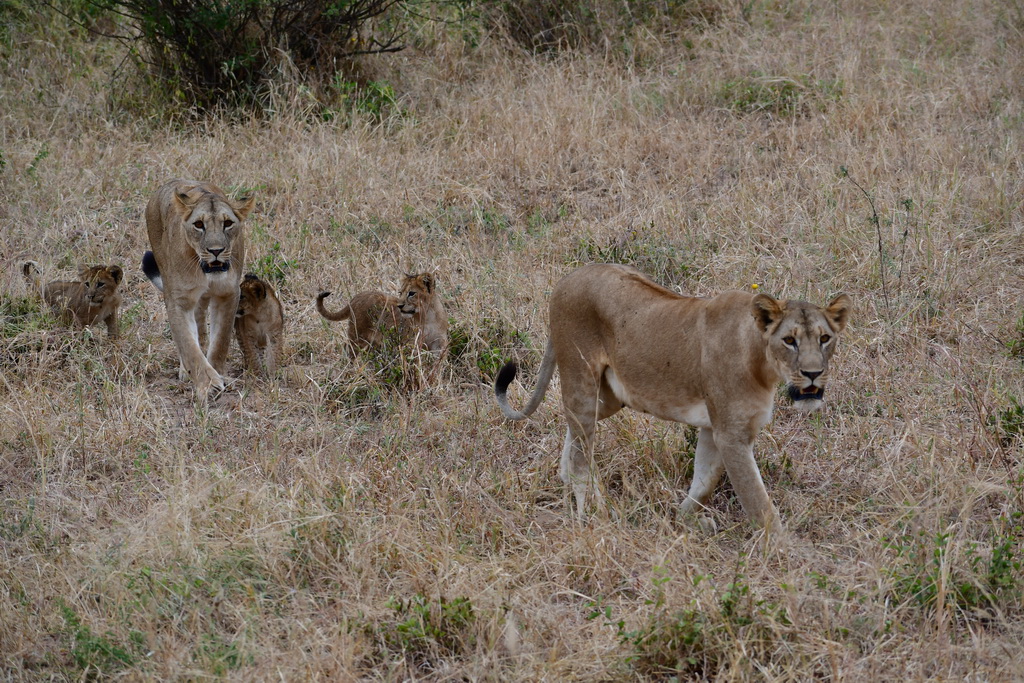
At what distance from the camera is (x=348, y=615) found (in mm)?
4566

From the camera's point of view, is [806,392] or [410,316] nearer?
[806,392]

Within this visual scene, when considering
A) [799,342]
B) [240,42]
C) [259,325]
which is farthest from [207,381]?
[240,42]

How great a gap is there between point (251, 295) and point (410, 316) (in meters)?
1.07

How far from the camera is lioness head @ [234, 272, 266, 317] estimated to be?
745 centimetres

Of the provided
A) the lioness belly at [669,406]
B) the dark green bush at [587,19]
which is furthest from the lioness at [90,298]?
the dark green bush at [587,19]

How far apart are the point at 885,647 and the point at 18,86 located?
9897 mm

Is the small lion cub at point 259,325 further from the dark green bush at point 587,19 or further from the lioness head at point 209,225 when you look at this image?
the dark green bush at point 587,19

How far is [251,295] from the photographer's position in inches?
295

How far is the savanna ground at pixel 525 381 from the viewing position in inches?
175

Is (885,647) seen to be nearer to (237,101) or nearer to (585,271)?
(585,271)

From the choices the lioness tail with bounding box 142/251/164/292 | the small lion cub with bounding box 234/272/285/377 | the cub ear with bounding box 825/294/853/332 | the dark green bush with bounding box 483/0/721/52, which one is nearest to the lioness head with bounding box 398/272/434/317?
the small lion cub with bounding box 234/272/285/377

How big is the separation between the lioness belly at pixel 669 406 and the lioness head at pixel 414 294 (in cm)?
213

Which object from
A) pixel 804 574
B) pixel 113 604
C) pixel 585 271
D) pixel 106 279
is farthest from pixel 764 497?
pixel 106 279

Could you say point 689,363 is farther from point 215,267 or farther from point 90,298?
point 90,298
